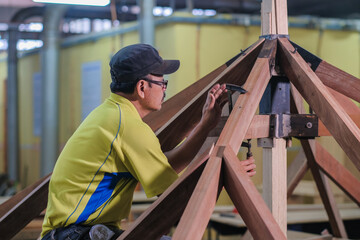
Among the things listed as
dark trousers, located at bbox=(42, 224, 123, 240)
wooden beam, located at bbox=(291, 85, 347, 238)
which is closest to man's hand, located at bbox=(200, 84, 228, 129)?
dark trousers, located at bbox=(42, 224, 123, 240)

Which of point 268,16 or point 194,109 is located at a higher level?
point 268,16

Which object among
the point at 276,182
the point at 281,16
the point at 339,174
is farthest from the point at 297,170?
the point at 281,16

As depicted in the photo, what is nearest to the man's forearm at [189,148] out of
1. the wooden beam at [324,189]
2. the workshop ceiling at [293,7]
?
the wooden beam at [324,189]

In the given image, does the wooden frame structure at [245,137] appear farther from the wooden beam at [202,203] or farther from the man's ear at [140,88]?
the man's ear at [140,88]

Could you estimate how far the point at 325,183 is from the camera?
3.64 m

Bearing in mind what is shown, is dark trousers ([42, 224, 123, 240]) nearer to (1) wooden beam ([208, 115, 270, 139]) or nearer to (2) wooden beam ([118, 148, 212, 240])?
(2) wooden beam ([118, 148, 212, 240])

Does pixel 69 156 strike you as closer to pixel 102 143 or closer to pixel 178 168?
pixel 102 143

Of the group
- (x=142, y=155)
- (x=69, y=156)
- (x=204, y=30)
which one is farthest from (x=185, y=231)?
(x=204, y=30)

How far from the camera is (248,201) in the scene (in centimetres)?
197

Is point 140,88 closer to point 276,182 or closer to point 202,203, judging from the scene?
point 202,203

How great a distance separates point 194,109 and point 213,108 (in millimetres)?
322

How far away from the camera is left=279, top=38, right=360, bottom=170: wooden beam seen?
7.45ft

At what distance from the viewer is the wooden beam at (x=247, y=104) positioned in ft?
7.15

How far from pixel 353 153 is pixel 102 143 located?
0.88 meters
